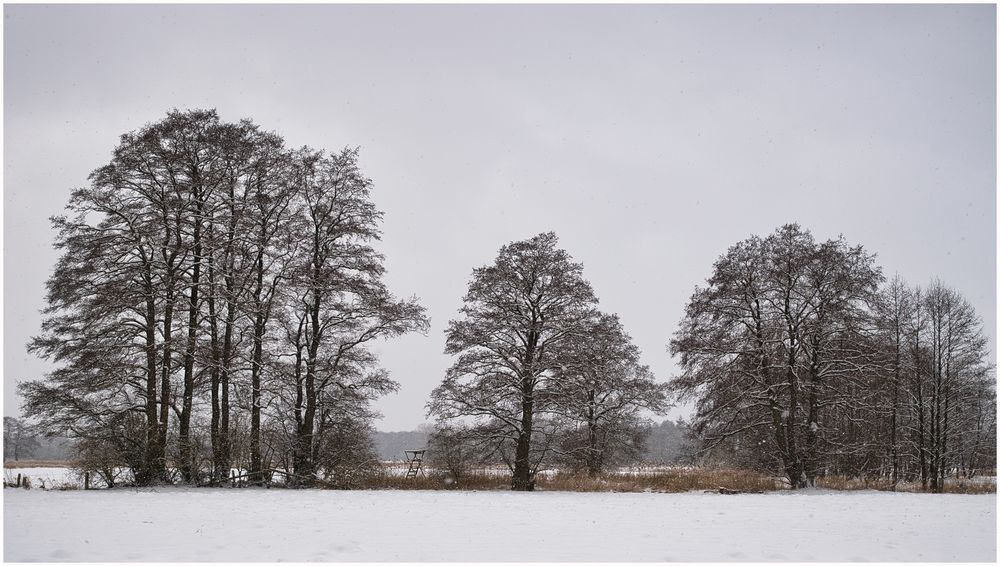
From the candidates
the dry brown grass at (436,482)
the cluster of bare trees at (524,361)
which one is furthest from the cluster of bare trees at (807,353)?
the dry brown grass at (436,482)

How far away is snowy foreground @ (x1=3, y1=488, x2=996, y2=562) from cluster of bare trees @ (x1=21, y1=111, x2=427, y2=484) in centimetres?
450

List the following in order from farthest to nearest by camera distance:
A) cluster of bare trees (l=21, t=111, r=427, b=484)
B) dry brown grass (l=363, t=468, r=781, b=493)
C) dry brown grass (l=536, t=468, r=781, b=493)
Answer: dry brown grass (l=536, t=468, r=781, b=493) < dry brown grass (l=363, t=468, r=781, b=493) < cluster of bare trees (l=21, t=111, r=427, b=484)

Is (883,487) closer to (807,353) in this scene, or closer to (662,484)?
(807,353)

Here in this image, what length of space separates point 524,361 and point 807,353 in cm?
1111

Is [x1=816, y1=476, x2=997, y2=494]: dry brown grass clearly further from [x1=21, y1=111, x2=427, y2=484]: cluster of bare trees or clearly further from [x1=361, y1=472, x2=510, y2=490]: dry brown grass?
[x1=21, y1=111, x2=427, y2=484]: cluster of bare trees

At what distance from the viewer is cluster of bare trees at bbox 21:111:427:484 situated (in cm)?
2083

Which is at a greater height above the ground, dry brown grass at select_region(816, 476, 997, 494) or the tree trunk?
the tree trunk

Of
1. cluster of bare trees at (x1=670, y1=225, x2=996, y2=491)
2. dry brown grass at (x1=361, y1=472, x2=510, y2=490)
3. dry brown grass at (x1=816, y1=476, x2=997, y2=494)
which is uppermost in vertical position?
cluster of bare trees at (x1=670, y1=225, x2=996, y2=491)

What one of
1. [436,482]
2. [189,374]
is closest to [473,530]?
[436,482]

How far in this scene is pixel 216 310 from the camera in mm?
22844

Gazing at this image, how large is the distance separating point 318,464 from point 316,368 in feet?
11.0

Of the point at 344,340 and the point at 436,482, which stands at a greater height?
the point at 344,340

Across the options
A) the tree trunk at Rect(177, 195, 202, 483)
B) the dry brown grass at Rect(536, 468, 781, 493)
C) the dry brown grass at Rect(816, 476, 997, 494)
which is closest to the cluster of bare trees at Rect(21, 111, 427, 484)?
the tree trunk at Rect(177, 195, 202, 483)

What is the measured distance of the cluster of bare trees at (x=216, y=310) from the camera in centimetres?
2083
